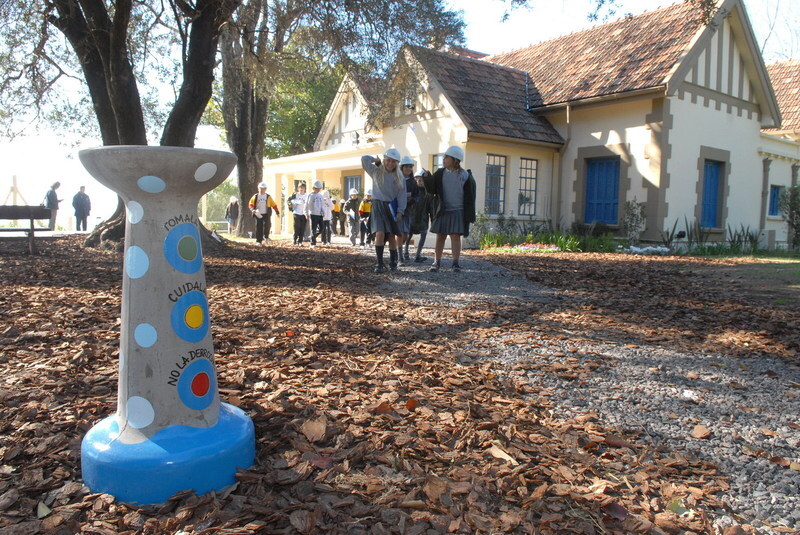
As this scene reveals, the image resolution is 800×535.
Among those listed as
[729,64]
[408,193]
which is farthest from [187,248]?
[729,64]

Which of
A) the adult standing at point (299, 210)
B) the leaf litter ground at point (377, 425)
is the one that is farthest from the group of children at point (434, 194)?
the adult standing at point (299, 210)

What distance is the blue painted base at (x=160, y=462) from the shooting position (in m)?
2.03

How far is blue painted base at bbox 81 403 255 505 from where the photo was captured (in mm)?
2025

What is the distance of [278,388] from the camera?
10.6 feet

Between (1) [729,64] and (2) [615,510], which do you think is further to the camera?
(1) [729,64]

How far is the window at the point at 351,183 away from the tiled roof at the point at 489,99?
7577 mm

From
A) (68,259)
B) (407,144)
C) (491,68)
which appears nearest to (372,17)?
(68,259)

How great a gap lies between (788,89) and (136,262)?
25550 millimetres

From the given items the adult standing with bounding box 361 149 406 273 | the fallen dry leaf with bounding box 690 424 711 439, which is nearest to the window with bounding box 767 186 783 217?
the adult standing with bounding box 361 149 406 273

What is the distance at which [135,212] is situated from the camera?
2.14 m

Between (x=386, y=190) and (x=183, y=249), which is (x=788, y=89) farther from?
(x=183, y=249)

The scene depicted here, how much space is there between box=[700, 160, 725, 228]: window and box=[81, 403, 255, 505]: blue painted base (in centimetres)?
1704

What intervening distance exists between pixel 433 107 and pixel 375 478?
15342mm

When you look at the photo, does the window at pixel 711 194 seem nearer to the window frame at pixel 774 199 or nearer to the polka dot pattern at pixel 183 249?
the window frame at pixel 774 199
